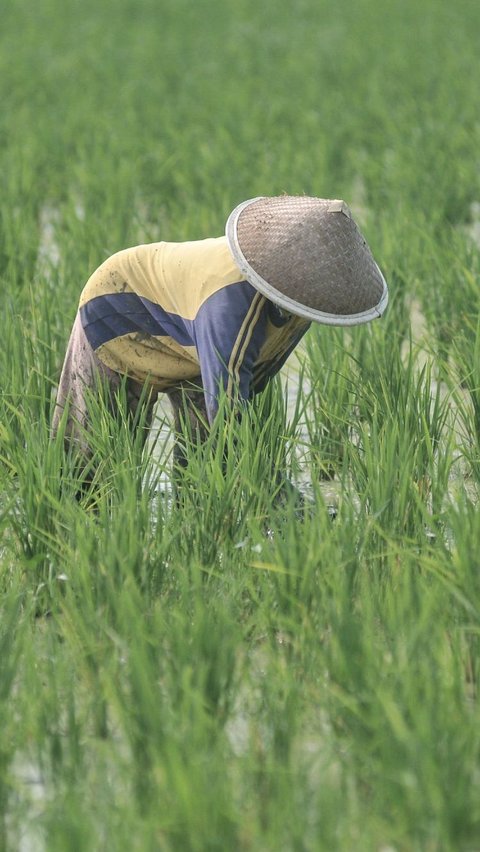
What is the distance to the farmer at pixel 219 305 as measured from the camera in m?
2.02

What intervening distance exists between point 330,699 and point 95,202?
3.05 meters

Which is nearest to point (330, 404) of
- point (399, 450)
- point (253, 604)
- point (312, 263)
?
point (399, 450)

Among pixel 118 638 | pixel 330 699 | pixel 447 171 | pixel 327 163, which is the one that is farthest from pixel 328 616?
pixel 327 163

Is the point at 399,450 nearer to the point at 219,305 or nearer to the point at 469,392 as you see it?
the point at 219,305

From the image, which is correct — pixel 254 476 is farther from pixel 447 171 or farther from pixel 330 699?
pixel 447 171

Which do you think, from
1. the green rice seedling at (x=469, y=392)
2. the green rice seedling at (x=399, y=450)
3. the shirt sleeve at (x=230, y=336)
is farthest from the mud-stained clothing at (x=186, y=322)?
the green rice seedling at (x=469, y=392)

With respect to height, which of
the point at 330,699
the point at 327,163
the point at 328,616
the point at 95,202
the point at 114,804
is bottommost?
the point at 114,804

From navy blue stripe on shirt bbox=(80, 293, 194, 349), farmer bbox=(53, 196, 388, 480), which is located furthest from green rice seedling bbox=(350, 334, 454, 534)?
navy blue stripe on shirt bbox=(80, 293, 194, 349)

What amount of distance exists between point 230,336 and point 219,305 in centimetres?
6

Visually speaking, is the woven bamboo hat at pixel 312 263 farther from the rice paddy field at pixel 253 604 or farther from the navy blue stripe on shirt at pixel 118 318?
the navy blue stripe on shirt at pixel 118 318

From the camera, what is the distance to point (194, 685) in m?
1.63

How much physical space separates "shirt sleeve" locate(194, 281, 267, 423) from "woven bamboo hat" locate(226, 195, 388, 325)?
3.4 inches

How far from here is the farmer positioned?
6.64 feet

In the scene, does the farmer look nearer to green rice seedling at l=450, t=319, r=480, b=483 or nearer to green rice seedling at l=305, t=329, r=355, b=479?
green rice seedling at l=305, t=329, r=355, b=479
